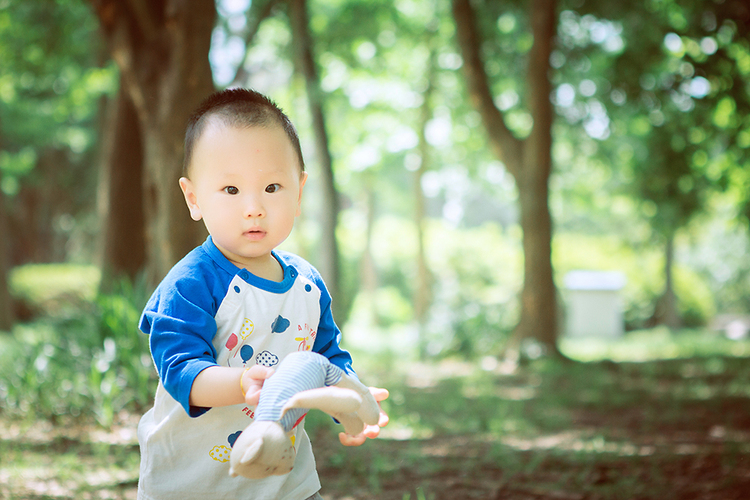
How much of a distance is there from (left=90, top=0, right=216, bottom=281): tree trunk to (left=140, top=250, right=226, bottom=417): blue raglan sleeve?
3611mm

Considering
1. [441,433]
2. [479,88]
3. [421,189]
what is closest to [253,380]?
[441,433]

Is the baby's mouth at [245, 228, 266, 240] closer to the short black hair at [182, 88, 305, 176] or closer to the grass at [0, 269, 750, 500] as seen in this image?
the short black hair at [182, 88, 305, 176]

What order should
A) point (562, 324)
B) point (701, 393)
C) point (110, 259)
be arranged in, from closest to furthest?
point (701, 393) → point (110, 259) → point (562, 324)

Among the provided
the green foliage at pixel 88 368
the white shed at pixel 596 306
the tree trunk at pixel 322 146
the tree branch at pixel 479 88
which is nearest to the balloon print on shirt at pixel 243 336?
the green foliage at pixel 88 368

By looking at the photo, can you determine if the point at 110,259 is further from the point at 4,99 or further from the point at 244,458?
the point at 4,99

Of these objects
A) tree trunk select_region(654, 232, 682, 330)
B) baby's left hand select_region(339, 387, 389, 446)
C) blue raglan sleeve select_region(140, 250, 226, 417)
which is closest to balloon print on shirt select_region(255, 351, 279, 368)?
blue raglan sleeve select_region(140, 250, 226, 417)

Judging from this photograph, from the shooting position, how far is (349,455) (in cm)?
437

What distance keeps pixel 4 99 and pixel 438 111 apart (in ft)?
33.3

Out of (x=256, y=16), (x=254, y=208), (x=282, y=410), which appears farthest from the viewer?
(x=256, y=16)

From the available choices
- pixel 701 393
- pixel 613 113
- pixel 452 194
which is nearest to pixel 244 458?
pixel 701 393

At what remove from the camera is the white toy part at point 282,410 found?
1188mm

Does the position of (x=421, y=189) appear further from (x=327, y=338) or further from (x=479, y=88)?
(x=327, y=338)

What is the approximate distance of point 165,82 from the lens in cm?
510

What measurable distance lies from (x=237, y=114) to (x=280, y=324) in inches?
20.8
